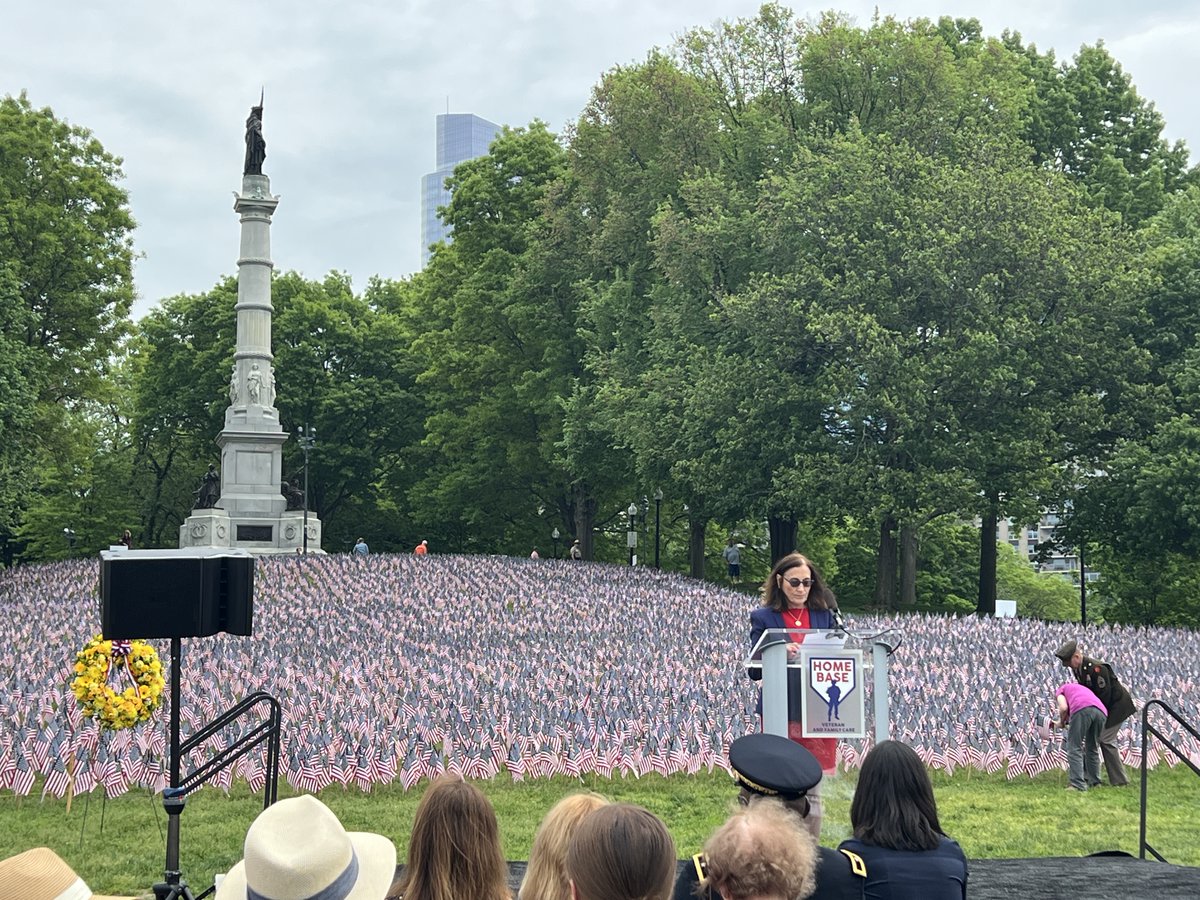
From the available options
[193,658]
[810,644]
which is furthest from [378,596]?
[810,644]

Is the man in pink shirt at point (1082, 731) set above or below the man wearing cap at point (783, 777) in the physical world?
below

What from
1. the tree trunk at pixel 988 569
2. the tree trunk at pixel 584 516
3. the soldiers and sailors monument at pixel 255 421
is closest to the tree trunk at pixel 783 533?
the tree trunk at pixel 988 569

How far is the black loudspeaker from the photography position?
311 inches

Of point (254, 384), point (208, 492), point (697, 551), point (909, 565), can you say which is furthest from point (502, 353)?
point (909, 565)

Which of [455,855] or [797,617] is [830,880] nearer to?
[455,855]

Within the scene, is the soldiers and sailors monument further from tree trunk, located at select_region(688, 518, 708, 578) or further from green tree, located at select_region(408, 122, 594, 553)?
tree trunk, located at select_region(688, 518, 708, 578)

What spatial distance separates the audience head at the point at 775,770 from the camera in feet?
16.5

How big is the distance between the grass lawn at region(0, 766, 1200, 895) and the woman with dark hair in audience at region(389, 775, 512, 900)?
437 cm

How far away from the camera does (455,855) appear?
425cm

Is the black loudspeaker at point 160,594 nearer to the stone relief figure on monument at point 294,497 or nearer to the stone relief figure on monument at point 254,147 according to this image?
the stone relief figure on monument at point 294,497

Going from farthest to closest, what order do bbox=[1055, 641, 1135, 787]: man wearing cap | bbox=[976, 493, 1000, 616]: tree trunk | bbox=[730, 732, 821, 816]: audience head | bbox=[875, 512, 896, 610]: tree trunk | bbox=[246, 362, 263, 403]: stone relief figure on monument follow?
1. bbox=[246, 362, 263, 403]: stone relief figure on monument
2. bbox=[976, 493, 1000, 616]: tree trunk
3. bbox=[875, 512, 896, 610]: tree trunk
4. bbox=[1055, 641, 1135, 787]: man wearing cap
5. bbox=[730, 732, 821, 816]: audience head

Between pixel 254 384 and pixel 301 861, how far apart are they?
42.6m

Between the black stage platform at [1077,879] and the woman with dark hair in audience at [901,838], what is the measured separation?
10.1 feet

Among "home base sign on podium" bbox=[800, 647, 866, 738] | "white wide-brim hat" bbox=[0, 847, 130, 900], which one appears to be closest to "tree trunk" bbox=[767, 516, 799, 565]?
"home base sign on podium" bbox=[800, 647, 866, 738]
